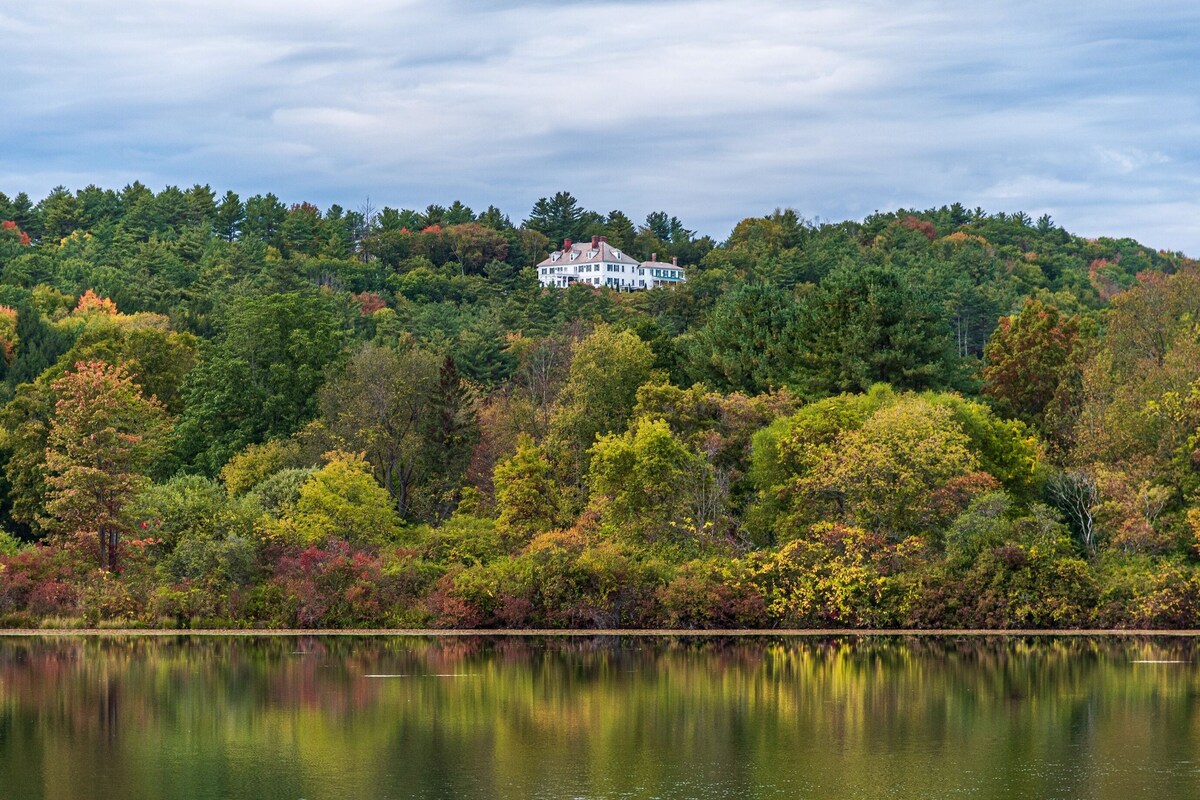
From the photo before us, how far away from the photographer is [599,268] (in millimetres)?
191000

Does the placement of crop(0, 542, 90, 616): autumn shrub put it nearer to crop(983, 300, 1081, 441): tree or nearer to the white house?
crop(983, 300, 1081, 441): tree

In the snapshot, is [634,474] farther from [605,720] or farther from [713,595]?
[605,720]

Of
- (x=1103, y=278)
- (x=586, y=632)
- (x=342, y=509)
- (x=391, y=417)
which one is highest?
(x=1103, y=278)

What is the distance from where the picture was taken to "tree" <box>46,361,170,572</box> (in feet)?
199

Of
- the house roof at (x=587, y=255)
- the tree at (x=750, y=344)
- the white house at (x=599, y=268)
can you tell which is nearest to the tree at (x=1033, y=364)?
the tree at (x=750, y=344)

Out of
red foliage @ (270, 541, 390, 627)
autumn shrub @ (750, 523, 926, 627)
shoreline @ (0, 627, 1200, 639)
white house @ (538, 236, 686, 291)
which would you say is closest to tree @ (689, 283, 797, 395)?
autumn shrub @ (750, 523, 926, 627)

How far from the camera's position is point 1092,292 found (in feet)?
415

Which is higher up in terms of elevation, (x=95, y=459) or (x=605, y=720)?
(x=95, y=459)

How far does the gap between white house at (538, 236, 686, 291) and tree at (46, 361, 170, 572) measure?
4605 inches

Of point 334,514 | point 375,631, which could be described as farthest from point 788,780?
point 334,514

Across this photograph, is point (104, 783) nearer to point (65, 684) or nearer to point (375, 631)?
point (65, 684)

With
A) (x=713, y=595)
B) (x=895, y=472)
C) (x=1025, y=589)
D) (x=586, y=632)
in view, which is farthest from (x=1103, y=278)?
(x=586, y=632)

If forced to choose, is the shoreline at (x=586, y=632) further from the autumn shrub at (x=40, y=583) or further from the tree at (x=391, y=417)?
the tree at (x=391, y=417)

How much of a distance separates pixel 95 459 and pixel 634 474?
21.2 metres
